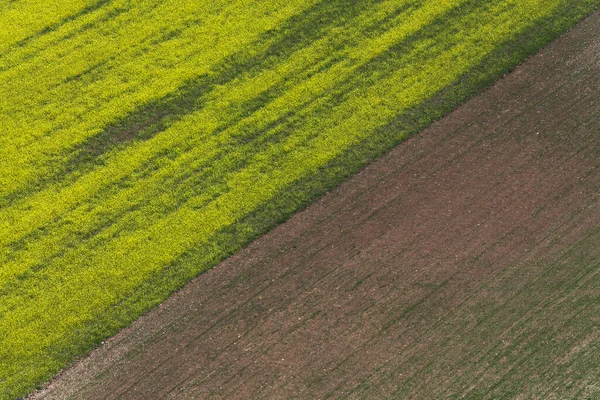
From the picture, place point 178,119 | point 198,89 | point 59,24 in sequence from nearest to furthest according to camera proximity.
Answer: point 178,119 < point 198,89 < point 59,24

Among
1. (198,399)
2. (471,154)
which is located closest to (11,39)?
(198,399)

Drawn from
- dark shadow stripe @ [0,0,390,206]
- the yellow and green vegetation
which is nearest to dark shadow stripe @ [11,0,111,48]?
Result: the yellow and green vegetation

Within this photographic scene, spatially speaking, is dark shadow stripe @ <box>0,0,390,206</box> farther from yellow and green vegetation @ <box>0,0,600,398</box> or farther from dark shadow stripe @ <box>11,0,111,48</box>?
dark shadow stripe @ <box>11,0,111,48</box>

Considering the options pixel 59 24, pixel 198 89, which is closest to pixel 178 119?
pixel 198 89

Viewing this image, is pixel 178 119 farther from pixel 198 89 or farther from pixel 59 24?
pixel 59 24

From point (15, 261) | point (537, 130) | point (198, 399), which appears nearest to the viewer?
point (198, 399)

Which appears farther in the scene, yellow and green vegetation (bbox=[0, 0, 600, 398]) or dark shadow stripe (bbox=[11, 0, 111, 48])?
dark shadow stripe (bbox=[11, 0, 111, 48])

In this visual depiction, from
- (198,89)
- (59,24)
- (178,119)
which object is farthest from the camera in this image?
(59,24)

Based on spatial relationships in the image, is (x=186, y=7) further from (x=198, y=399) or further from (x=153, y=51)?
(x=198, y=399)
